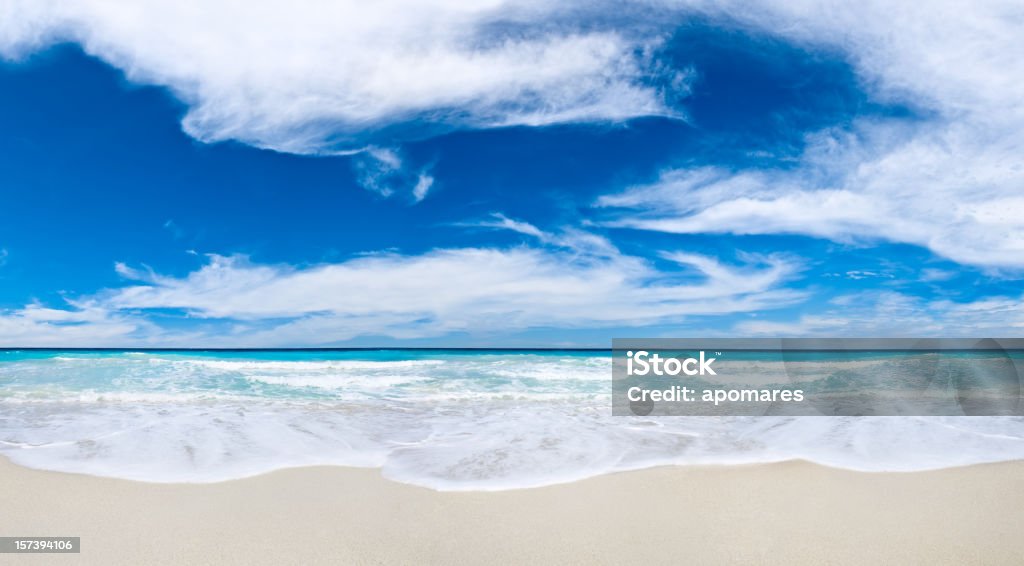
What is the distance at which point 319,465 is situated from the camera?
5016 millimetres

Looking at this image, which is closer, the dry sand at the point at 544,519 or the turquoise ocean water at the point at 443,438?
the dry sand at the point at 544,519

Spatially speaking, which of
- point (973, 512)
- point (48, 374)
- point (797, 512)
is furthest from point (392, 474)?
point (48, 374)

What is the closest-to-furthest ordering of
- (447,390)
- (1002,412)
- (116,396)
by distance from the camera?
(1002,412) → (116,396) → (447,390)

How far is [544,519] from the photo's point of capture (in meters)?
3.60

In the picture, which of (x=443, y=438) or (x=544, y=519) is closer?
(x=544, y=519)

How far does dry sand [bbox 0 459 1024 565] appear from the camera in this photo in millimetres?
3068

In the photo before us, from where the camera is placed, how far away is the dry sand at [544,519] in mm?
3068

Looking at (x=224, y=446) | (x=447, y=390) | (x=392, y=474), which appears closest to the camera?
(x=392, y=474)

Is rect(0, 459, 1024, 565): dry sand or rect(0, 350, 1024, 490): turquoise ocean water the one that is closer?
rect(0, 459, 1024, 565): dry sand

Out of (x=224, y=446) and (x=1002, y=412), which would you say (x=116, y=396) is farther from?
(x=1002, y=412)

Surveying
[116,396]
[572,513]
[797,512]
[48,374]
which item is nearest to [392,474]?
[572,513]

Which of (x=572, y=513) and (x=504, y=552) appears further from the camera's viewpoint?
(x=572, y=513)

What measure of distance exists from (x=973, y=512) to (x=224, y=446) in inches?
244

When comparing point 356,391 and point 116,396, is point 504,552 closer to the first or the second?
point 356,391
